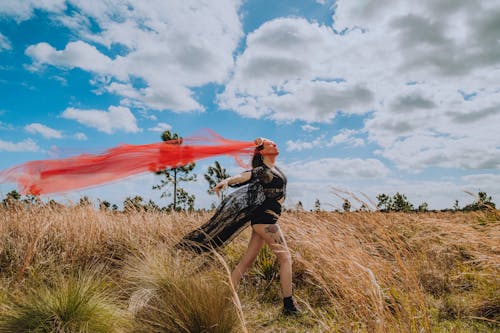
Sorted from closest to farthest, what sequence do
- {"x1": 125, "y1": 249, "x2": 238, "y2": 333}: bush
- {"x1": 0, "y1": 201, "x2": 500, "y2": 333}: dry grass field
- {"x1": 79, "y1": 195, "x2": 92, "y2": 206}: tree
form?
{"x1": 0, "y1": 201, "x2": 500, "y2": 333}: dry grass field
{"x1": 125, "y1": 249, "x2": 238, "y2": 333}: bush
{"x1": 79, "y1": 195, "x2": 92, "y2": 206}: tree

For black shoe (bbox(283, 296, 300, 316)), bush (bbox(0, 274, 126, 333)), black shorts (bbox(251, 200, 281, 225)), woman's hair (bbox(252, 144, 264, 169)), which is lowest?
black shoe (bbox(283, 296, 300, 316))

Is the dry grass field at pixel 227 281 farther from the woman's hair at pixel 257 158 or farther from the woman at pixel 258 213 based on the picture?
the woman's hair at pixel 257 158

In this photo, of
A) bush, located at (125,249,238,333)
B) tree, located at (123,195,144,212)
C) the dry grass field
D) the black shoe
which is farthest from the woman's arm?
tree, located at (123,195,144,212)

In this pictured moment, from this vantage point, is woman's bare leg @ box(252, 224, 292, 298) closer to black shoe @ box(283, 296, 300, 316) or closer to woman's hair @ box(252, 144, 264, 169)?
black shoe @ box(283, 296, 300, 316)

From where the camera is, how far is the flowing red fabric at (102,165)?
16.1 feet

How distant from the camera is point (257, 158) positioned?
4.67 meters

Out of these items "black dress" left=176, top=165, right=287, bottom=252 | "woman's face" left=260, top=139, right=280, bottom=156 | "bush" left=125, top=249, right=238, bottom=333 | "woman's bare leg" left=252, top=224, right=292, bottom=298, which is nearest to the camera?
"bush" left=125, top=249, right=238, bottom=333

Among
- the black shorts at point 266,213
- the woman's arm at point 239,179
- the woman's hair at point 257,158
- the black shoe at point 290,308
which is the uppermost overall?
the woman's hair at point 257,158

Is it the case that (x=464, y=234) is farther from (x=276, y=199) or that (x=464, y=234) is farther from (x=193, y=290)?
(x=193, y=290)

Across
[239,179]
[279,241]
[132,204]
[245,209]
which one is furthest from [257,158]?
[132,204]

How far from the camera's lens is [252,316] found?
4.34 m

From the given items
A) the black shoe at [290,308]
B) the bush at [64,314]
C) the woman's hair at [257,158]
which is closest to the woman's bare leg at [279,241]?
the black shoe at [290,308]

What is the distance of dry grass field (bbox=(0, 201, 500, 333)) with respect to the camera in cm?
287

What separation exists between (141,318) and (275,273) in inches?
99.5
